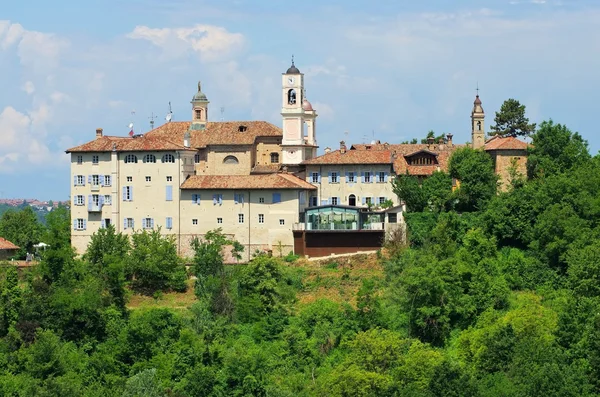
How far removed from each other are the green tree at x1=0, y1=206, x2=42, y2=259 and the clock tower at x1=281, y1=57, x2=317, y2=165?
1803cm

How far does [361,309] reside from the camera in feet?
240

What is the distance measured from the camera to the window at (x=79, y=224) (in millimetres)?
86062

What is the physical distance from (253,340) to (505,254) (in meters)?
15.8

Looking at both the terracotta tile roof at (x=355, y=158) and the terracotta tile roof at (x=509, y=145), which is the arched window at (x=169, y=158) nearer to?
the terracotta tile roof at (x=355, y=158)

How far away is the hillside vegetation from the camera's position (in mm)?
65188

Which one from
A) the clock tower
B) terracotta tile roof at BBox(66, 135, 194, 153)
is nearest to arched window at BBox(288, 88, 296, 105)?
the clock tower

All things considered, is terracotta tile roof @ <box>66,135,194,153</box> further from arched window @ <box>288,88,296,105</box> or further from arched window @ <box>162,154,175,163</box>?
arched window @ <box>288,88,296,105</box>

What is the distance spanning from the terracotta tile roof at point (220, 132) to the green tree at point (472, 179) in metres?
10.9

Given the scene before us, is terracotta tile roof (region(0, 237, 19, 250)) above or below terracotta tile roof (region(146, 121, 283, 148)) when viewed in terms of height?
below

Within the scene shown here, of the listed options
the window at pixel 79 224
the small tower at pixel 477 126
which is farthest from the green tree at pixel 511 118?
the window at pixel 79 224

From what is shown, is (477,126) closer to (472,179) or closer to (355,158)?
(472,179)

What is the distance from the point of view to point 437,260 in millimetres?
76000

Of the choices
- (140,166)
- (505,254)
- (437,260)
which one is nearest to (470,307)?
(437,260)

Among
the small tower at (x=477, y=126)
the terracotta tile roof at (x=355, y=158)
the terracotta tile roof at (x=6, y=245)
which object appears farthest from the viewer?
the small tower at (x=477, y=126)
